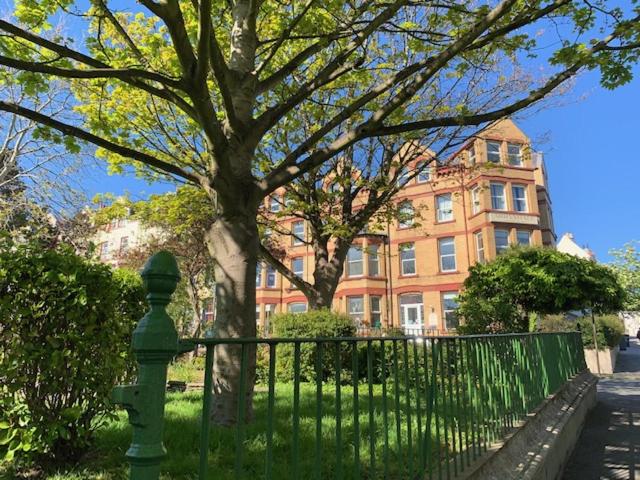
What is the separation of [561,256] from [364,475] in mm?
14402

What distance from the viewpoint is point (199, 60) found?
14.4 ft

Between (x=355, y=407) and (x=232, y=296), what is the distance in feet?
9.39

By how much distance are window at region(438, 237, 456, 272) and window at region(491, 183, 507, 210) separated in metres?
3.37

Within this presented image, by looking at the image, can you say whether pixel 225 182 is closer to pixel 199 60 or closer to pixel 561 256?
pixel 199 60

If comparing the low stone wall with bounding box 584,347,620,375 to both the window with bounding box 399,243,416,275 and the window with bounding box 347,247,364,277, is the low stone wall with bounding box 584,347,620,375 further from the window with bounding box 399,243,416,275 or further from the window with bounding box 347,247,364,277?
the window with bounding box 347,247,364,277

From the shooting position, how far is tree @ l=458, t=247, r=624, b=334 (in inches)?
582

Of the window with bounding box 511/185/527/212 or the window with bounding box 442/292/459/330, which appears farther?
the window with bounding box 511/185/527/212

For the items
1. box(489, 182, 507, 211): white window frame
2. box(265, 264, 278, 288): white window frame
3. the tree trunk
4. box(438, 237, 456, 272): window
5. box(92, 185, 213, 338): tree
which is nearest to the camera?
the tree trunk

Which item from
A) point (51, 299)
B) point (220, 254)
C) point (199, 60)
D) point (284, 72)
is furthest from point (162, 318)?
point (284, 72)

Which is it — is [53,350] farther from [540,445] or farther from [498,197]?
[498,197]

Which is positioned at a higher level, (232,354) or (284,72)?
(284,72)

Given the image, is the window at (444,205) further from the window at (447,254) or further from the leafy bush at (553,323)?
the leafy bush at (553,323)

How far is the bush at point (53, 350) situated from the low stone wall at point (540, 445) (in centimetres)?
320

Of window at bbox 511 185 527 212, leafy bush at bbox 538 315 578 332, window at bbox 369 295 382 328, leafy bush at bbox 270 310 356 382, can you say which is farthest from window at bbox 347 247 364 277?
leafy bush at bbox 270 310 356 382
